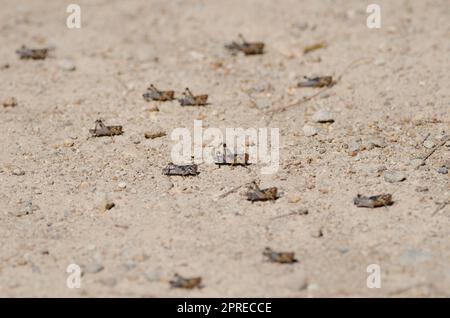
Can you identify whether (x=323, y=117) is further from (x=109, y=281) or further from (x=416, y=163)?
(x=109, y=281)

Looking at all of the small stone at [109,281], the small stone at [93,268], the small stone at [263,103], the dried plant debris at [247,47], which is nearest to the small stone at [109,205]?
the small stone at [93,268]

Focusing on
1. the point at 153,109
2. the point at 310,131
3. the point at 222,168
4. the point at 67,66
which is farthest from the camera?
the point at 67,66

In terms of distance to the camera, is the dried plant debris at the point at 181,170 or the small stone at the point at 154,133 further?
the small stone at the point at 154,133

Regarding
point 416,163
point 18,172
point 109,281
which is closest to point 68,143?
point 18,172

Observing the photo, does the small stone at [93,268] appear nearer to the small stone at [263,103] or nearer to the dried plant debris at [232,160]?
the dried plant debris at [232,160]

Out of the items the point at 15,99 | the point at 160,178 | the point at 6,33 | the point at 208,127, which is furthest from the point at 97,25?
the point at 160,178

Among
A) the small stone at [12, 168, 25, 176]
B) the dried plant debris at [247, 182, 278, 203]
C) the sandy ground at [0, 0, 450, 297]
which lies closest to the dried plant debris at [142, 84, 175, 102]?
the sandy ground at [0, 0, 450, 297]
